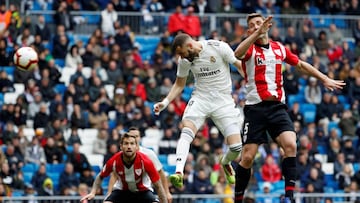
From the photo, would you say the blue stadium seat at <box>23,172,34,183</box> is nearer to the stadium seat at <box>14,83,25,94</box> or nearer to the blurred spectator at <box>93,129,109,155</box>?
the blurred spectator at <box>93,129,109,155</box>

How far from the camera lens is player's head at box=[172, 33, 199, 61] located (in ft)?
54.0

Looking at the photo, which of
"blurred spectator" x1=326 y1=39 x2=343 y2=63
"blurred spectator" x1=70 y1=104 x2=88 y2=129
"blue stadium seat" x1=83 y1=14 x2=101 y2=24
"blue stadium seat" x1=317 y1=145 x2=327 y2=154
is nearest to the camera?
"blurred spectator" x1=70 y1=104 x2=88 y2=129

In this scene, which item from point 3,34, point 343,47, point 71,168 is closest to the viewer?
point 71,168

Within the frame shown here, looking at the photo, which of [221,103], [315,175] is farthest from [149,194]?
[315,175]

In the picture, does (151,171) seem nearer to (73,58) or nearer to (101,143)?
(101,143)

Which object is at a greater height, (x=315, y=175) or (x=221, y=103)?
(x=221, y=103)

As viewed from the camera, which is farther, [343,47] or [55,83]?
[343,47]

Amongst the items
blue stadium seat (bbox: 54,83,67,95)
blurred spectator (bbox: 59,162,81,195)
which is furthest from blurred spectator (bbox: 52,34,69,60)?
blurred spectator (bbox: 59,162,81,195)

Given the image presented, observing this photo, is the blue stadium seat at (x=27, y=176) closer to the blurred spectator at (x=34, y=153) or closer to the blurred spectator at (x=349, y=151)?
the blurred spectator at (x=34, y=153)

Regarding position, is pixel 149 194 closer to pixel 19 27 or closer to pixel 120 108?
pixel 120 108

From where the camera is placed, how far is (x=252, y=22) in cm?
1589

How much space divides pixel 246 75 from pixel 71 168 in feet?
33.2

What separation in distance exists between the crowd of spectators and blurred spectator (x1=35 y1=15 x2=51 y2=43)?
1.2 inches

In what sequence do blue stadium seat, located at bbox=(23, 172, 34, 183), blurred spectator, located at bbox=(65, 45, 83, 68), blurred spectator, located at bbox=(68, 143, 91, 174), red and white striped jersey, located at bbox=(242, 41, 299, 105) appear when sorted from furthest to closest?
blurred spectator, located at bbox=(65, 45, 83, 68), blurred spectator, located at bbox=(68, 143, 91, 174), blue stadium seat, located at bbox=(23, 172, 34, 183), red and white striped jersey, located at bbox=(242, 41, 299, 105)
